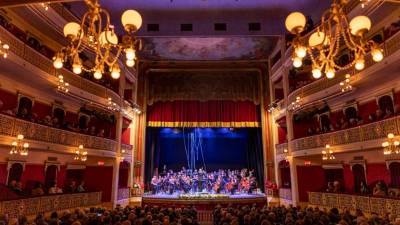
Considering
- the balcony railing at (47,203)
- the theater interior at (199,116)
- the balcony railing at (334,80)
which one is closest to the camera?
the balcony railing at (47,203)

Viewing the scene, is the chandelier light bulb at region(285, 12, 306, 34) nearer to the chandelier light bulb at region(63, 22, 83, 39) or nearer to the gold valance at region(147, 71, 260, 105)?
the chandelier light bulb at region(63, 22, 83, 39)

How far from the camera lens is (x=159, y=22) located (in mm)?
16844

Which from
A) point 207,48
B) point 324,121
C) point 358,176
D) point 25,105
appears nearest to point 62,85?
point 25,105

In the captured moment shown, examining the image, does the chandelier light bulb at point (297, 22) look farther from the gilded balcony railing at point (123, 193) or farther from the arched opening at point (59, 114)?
the gilded balcony railing at point (123, 193)

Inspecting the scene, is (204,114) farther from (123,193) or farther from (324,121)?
(324,121)

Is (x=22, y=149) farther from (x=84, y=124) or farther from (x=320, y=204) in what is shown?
(x=320, y=204)

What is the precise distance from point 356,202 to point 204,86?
36.8 feet

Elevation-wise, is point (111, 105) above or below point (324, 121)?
above

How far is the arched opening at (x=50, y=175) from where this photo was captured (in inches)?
522

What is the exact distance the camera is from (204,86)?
19281 mm

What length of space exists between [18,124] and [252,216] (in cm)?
776

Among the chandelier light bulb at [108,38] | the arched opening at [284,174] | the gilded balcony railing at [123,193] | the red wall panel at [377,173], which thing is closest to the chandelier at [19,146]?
the chandelier light bulb at [108,38]

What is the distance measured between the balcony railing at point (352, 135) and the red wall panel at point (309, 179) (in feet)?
4.39

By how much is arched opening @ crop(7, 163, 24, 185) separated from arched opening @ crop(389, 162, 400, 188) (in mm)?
14310
